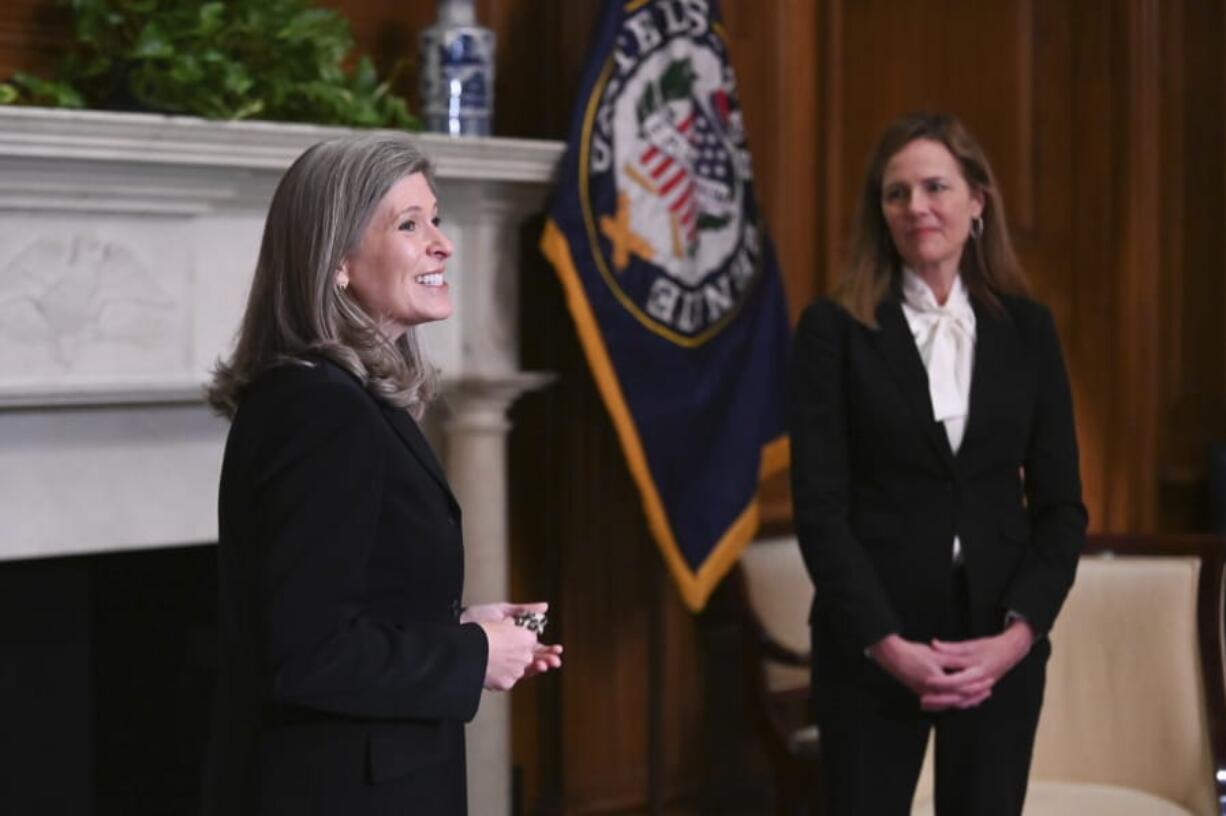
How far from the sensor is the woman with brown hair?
8.31 feet

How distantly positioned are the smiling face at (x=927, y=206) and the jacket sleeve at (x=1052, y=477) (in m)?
0.20

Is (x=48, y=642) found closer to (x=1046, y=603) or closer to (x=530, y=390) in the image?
(x=530, y=390)

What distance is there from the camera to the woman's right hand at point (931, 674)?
2473 mm

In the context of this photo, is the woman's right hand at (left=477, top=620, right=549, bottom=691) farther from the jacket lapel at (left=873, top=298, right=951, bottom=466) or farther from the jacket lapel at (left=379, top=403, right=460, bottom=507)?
the jacket lapel at (left=873, top=298, right=951, bottom=466)

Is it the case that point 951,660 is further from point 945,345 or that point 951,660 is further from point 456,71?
point 456,71

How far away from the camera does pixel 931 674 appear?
2471mm

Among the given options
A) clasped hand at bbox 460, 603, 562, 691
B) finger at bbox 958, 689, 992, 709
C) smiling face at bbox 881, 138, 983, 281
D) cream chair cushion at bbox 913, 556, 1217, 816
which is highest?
smiling face at bbox 881, 138, 983, 281

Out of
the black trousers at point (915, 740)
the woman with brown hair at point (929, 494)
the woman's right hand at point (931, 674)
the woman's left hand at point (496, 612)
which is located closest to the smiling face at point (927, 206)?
the woman with brown hair at point (929, 494)

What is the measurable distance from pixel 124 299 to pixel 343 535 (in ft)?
5.79

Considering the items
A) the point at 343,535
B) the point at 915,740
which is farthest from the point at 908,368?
the point at 343,535

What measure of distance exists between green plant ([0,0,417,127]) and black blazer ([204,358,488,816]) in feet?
5.43

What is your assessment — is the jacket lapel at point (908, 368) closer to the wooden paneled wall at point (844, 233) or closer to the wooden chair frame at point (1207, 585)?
the wooden chair frame at point (1207, 585)

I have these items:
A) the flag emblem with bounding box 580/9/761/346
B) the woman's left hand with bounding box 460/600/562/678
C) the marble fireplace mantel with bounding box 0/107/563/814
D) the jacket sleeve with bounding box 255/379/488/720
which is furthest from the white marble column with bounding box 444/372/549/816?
the jacket sleeve with bounding box 255/379/488/720

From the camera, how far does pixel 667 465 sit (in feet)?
12.5
